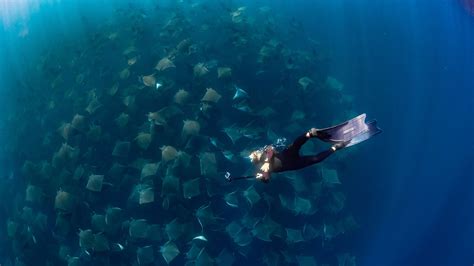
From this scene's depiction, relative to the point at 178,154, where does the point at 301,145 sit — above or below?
above

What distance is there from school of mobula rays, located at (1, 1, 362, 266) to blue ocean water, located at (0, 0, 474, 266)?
1604mm

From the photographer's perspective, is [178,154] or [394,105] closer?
[178,154]

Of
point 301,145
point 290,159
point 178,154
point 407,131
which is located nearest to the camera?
point 301,145

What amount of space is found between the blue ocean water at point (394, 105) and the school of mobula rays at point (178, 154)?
160cm

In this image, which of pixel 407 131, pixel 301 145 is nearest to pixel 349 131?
pixel 301 145

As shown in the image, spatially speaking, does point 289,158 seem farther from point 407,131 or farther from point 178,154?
point 407,131

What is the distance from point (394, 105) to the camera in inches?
521

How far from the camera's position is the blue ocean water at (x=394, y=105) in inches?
442

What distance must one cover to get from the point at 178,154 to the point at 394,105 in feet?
30.4

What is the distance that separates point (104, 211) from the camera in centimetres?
822

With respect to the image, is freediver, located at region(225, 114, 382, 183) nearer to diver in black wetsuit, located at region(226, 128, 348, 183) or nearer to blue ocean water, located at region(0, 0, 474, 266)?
diver in black wetsuit, located at region(226, 128, 348, 183)

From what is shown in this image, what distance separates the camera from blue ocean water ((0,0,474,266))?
11.2m

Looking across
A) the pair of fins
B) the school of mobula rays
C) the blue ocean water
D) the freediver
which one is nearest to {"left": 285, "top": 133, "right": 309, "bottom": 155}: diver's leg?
the freediver

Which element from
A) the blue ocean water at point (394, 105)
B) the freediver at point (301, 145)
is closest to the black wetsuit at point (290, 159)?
the freediver at point (301, 145)
